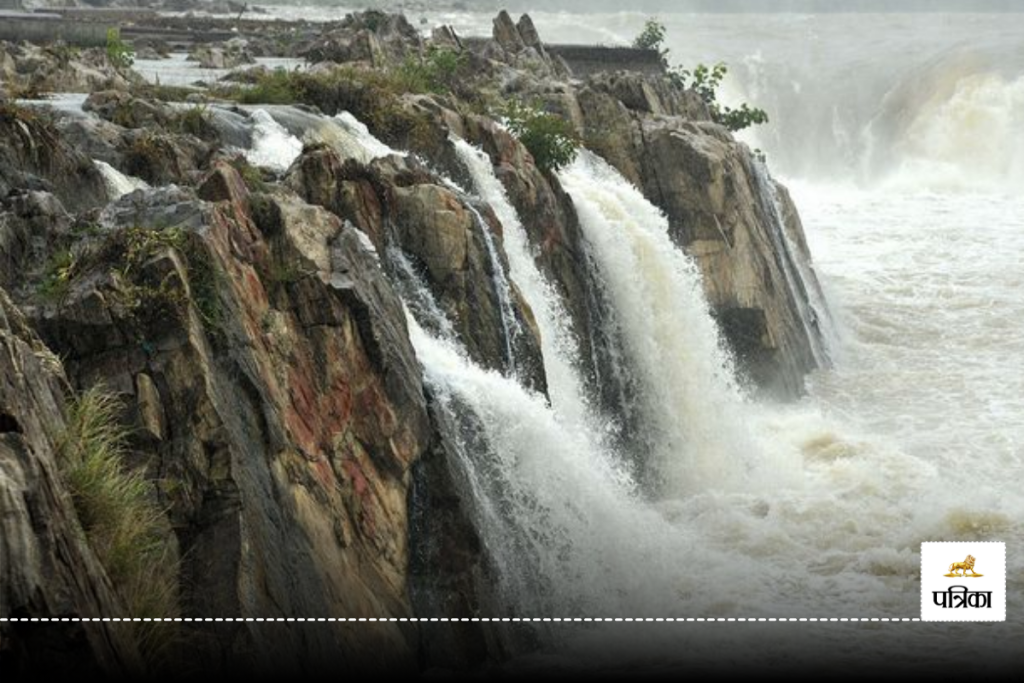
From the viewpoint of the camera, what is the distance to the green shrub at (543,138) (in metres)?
24.8

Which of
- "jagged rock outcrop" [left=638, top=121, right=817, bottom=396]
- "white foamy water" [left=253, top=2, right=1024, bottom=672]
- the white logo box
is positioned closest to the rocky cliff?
"white foamy water" [left=253, top=2, right=1024, bottom=672]

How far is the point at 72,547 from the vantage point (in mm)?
9492

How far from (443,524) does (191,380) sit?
3.32 meters

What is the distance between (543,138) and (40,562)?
16756mm

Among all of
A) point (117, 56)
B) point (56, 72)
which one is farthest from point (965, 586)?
point (117, 56)

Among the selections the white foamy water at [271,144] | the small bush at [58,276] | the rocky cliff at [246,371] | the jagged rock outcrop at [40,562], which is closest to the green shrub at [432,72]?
the white foamy water at [271,144]

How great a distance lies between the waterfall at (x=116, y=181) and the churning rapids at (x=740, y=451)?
0.29 feet

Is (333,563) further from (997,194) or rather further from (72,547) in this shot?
(997,194)

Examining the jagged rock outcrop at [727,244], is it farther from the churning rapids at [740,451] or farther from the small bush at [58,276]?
the small bush at [58,276]

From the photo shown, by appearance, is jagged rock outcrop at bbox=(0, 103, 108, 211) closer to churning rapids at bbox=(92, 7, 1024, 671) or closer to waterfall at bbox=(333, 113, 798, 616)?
churning rapids at bbox=(92, 7, 1024, 671)

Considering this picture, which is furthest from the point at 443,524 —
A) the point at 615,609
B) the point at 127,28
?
the point at 127,28

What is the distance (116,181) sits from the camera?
16938 millimetres

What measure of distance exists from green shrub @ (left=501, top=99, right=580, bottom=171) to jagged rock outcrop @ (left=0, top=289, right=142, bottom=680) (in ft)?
48.5

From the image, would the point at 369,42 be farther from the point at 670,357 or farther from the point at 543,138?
the point at 670,357
